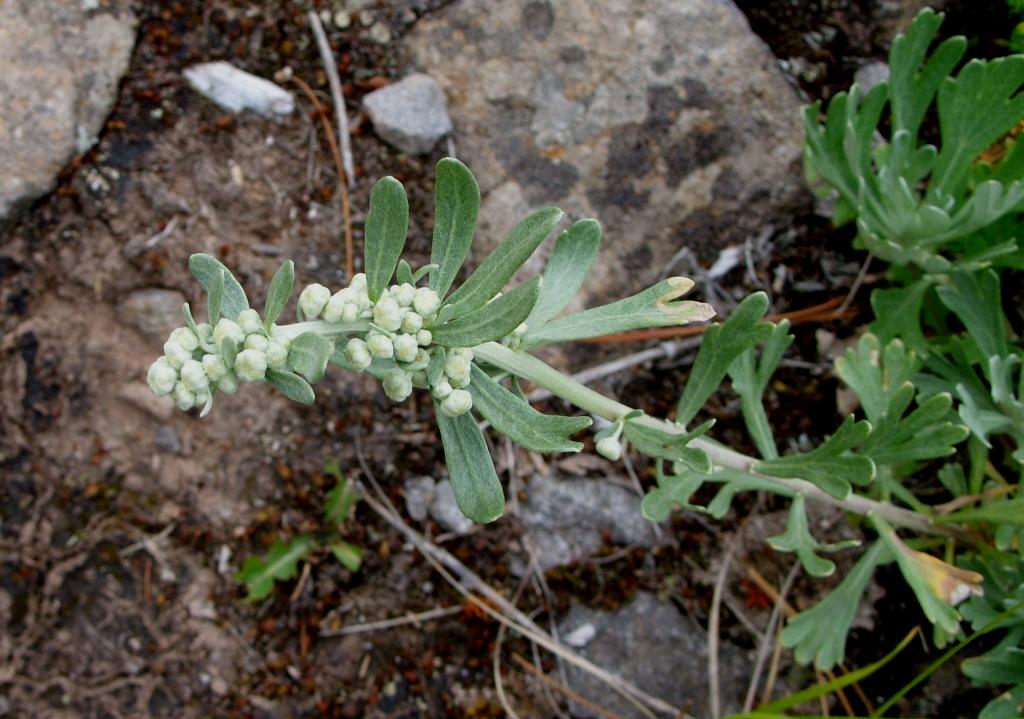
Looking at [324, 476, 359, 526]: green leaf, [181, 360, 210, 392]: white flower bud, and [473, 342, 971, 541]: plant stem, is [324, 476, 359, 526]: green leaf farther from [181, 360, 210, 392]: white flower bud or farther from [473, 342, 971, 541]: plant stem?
[181, 360, 210, 392]: white flower bud

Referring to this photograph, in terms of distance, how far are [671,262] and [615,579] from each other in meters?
1.24

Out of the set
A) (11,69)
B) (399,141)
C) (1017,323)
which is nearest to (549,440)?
(399,141)

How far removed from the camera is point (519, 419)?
209 cm

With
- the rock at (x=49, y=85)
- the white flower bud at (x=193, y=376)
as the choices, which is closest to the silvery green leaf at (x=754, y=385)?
the white flower bud at (x=193, y=376)

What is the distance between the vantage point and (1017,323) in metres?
3.30

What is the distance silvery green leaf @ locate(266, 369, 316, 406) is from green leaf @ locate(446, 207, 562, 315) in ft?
1.22

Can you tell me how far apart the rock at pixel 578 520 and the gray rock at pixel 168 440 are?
4.45ft

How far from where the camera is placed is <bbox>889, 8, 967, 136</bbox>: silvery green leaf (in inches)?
112

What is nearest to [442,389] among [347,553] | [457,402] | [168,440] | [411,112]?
[457,402]

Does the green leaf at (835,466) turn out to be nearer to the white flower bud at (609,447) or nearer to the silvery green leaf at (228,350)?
the white flower bud at (609,447)

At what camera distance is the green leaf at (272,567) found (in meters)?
3.32

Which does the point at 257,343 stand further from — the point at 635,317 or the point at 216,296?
the point at 635,317

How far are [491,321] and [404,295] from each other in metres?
0.21

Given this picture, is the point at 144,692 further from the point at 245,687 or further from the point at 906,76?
the point at 906,76
